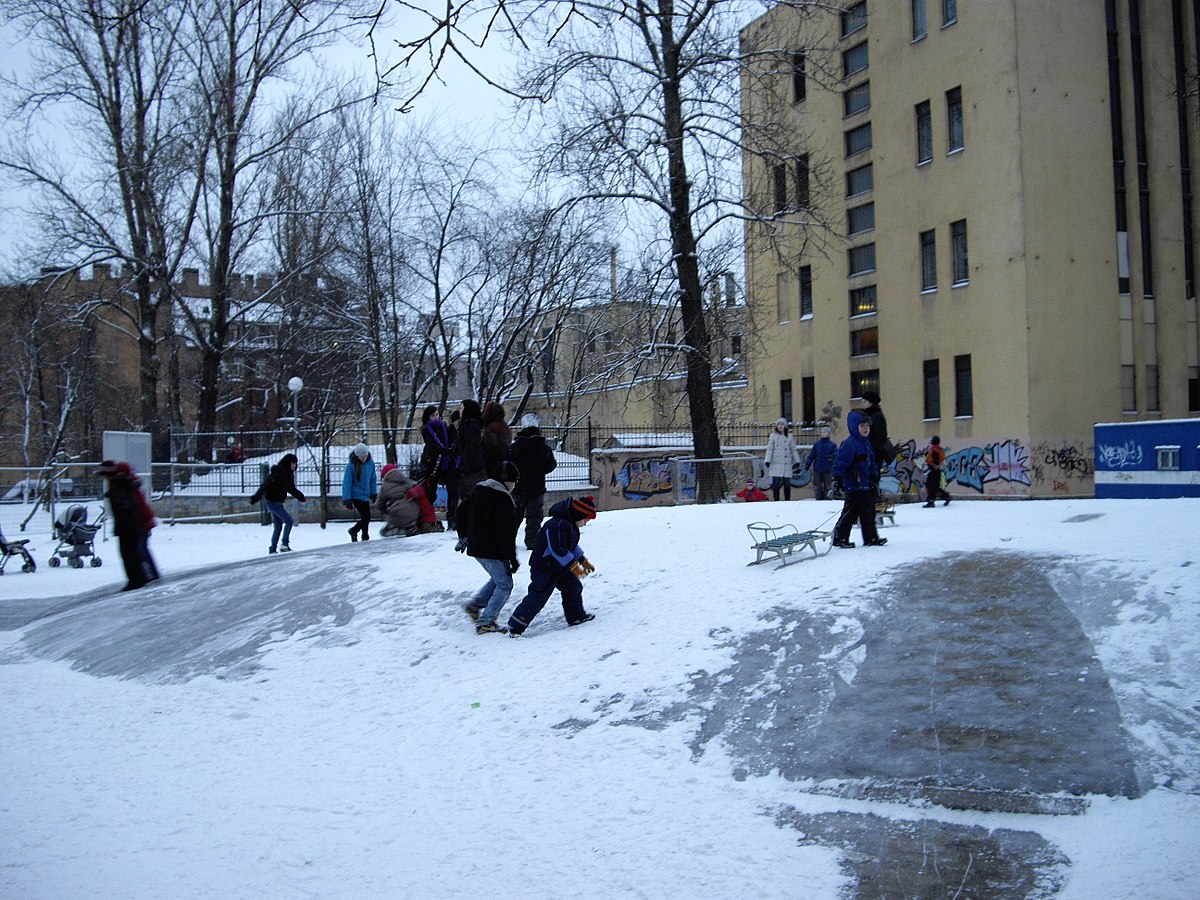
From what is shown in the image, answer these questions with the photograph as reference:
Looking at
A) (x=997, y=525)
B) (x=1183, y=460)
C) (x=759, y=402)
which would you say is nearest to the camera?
(x=997, y=525)

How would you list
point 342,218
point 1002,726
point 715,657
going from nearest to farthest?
point 1002,726 < point 715,657 < point 342,218

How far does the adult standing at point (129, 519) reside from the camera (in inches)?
541

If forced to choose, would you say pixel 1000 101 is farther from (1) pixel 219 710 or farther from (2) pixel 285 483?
(1) pixel 219 710

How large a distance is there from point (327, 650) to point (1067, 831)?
671 centimetres

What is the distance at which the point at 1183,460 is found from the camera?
1727cm

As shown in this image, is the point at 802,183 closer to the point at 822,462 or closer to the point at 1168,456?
the point at 822,462

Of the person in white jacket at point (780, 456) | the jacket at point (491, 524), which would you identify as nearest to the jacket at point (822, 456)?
the person in white jacket at point (780, 456)

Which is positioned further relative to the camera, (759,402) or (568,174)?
(759,402)

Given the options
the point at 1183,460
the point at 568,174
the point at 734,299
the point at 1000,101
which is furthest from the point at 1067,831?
the point at 1000,101

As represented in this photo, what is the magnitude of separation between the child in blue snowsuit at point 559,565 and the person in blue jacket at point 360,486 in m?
8.29

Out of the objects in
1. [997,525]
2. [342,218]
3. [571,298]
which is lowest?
[997,525]

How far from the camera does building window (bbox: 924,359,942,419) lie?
3158 cm

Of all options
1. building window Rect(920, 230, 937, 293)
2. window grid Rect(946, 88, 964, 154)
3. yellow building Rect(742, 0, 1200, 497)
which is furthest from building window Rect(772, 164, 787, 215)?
building window Rect(920, 230, 937, 293)

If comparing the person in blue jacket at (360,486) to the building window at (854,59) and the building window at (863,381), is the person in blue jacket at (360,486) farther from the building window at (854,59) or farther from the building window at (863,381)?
the building window at (854,59)
